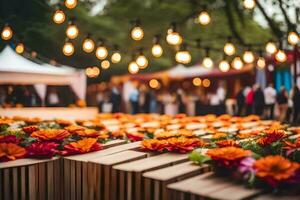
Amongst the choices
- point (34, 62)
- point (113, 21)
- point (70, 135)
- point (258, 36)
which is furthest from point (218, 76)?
point (70, 135)

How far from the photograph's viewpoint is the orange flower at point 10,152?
318cm

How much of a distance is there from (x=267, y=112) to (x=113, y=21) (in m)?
11.1

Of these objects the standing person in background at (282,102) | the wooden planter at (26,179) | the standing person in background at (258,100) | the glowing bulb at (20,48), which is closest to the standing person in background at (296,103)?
the standing person in background at (282,102)

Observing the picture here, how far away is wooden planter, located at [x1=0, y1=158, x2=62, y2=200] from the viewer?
3014 millimetres

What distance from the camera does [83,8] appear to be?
2167 centimetres

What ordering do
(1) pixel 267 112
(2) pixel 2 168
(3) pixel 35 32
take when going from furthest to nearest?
1. (3) pixel 35 32
2. (1) pixel 267 112
3. (2) pixel 2 168

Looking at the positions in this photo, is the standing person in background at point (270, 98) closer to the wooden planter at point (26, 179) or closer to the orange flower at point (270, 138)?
the orange flower at point (270, 138)

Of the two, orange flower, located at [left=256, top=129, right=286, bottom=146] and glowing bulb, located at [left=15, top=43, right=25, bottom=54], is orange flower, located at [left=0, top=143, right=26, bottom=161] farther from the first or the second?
glowing bulb, located at [left=15, top=43, right=25, bottom=54]

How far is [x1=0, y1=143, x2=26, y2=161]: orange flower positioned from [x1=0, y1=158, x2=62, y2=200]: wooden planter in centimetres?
6

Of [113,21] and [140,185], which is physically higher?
[113,21]

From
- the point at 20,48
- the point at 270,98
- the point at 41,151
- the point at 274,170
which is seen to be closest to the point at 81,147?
the point at 41,151

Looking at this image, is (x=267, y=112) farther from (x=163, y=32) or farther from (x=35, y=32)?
(x=35, y=32)

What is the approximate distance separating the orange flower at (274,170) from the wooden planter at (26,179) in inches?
63.5

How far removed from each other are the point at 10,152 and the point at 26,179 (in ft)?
0.99
